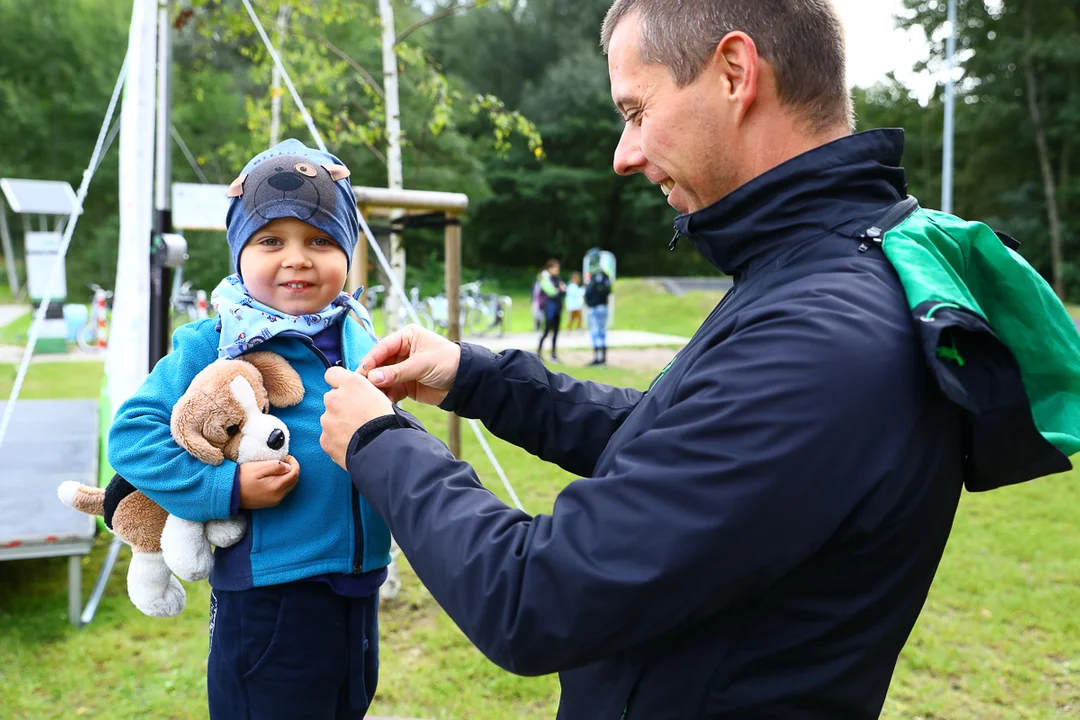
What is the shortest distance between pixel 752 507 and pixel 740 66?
1.99ft

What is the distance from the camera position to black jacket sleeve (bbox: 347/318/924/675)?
0.97 metres

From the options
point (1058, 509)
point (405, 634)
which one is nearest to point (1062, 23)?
point (1058, 509)

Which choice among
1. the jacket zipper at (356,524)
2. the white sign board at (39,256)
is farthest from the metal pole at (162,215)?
the white sign board at (39,256)

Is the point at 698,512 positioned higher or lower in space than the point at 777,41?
lower

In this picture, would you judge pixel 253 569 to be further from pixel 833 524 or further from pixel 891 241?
pixel 891 241

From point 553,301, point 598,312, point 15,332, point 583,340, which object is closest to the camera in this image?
point 598,312

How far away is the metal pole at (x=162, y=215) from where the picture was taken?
3643 millimetres

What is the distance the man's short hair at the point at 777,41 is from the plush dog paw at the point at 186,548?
1.25 meters

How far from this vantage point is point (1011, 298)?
1143 millimetres

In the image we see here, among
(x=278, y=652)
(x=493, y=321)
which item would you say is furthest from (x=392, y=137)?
(x=493, y=321)

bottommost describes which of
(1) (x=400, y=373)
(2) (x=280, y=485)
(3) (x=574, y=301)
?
(3) (x=574, y=301)

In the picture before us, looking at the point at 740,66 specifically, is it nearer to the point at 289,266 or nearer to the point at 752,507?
the point at 752,507

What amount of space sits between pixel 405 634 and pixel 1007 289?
142 inches

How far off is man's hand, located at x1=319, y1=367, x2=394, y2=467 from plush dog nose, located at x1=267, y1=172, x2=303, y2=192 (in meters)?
0.57
